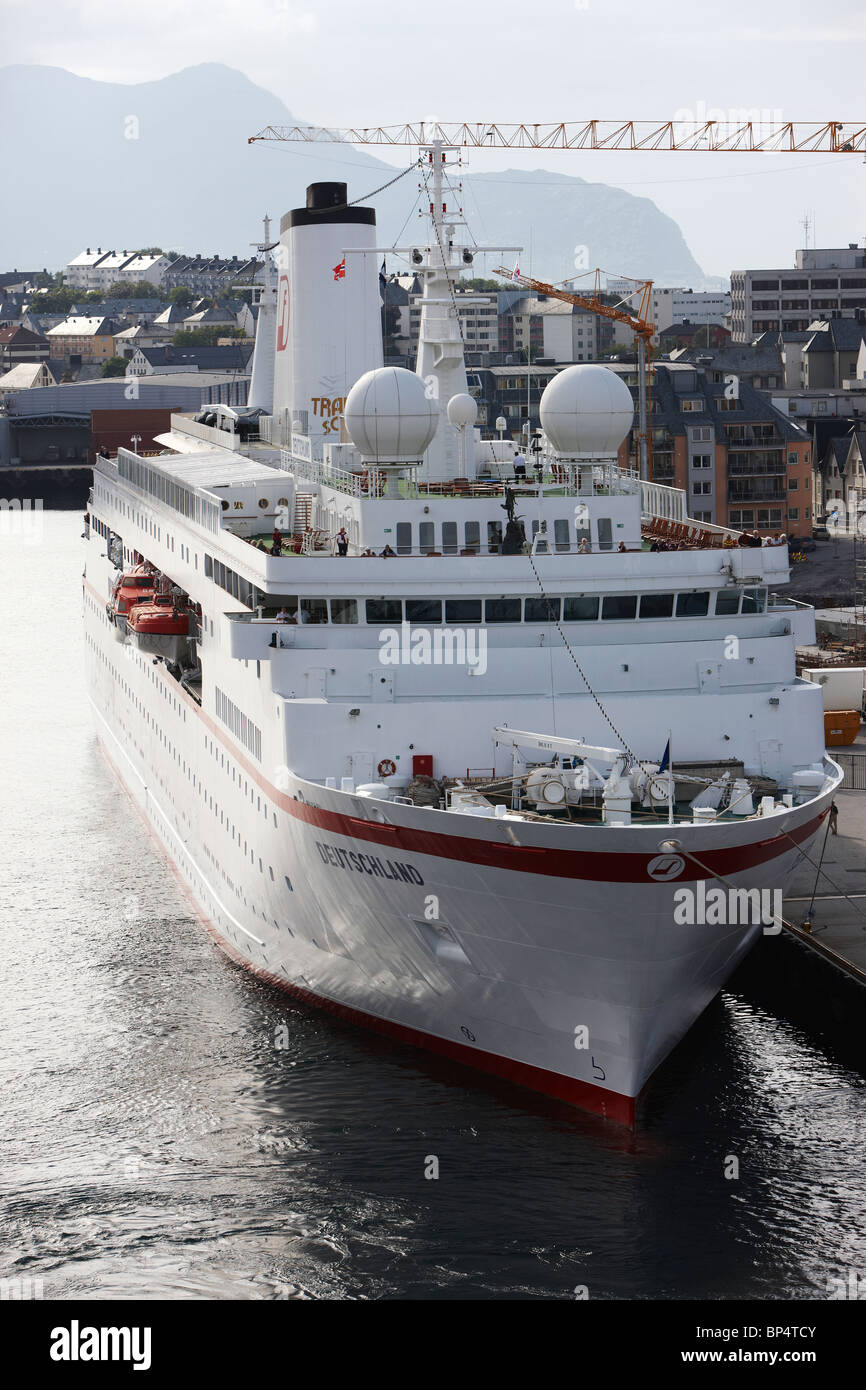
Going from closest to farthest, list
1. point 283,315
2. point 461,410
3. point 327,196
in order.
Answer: point 461,410, point 327,196, point 283,315

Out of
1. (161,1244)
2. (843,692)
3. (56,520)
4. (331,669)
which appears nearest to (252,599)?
(331,669)

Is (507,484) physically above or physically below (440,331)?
below

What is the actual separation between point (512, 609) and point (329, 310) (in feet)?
50.0

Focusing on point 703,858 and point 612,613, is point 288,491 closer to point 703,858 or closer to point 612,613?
point 612,613

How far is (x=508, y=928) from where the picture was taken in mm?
21219

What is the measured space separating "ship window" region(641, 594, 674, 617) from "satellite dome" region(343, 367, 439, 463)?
5065 mm

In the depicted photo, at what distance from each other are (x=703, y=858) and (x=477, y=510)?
8.13 m

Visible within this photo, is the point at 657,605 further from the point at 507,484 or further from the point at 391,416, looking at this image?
the point at 391,416

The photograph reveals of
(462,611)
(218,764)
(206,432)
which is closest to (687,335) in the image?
(206,432)

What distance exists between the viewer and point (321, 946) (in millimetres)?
24875

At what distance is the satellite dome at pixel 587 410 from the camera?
27.8m

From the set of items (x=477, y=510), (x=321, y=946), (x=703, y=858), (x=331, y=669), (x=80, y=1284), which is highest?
(x=477, y=510)

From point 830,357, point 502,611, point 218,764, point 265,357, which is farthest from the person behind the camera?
point 830,357

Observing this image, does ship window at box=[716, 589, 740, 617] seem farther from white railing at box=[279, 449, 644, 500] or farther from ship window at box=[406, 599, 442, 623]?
ship window at box=[406, 599, 442, 623]
